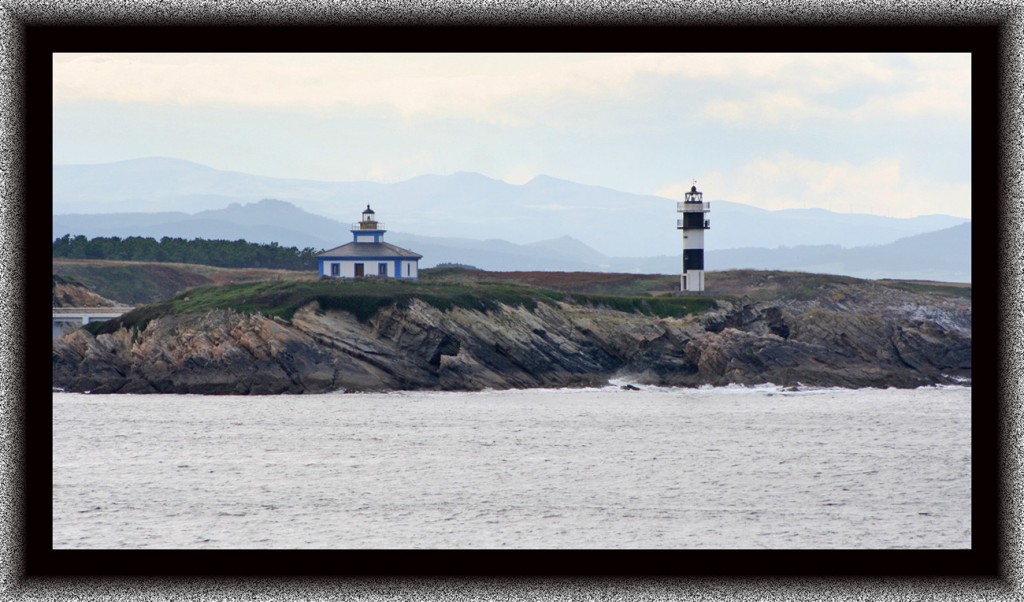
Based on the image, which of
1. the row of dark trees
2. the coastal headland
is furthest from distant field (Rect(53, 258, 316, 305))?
the coastal headland

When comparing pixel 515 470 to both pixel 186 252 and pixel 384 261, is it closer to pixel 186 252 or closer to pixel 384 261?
pixel 384 261

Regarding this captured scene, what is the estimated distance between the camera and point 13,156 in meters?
4.68

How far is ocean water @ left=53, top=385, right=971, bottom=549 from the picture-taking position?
A: 18.7 meters

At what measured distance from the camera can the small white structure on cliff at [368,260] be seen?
53.2 m

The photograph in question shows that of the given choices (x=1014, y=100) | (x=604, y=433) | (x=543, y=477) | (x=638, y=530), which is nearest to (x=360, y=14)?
(x=1014, y=100)

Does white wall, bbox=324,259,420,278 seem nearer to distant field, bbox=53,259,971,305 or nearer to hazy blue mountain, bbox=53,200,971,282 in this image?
distant field, bbox=53,259,971,305

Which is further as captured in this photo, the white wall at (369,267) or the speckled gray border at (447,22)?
the white wall at (369,267)

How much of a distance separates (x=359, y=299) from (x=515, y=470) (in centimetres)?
2006

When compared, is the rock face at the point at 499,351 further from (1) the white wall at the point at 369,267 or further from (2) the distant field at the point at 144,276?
(2) the distant field at the point at 144,276

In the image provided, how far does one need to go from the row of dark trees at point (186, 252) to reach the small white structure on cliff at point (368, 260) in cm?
1989

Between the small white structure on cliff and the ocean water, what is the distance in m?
13.9

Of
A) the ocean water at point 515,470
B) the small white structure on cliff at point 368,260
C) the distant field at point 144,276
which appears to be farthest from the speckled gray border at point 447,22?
the distant field at point 144,276

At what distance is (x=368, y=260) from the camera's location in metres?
53.5

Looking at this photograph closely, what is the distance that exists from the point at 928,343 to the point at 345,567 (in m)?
47.2
